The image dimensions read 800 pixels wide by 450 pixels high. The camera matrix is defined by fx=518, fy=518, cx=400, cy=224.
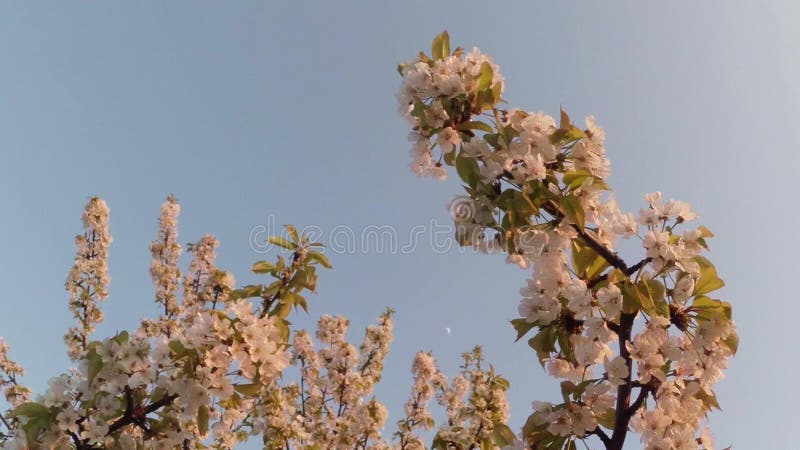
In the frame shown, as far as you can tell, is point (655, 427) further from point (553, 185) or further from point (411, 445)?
point (411, 445)

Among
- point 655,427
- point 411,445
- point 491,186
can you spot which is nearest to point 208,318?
point 491,186

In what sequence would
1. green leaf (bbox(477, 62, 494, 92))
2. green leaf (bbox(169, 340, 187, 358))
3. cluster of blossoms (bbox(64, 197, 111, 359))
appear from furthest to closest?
cluster of blossoms (bbox(64, 197, 111, 359))
green leaf (bbox(169, 340, 187, 358))
green leaf (bbox(477, 62, 494, 92))

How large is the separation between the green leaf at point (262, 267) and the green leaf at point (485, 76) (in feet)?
6.16

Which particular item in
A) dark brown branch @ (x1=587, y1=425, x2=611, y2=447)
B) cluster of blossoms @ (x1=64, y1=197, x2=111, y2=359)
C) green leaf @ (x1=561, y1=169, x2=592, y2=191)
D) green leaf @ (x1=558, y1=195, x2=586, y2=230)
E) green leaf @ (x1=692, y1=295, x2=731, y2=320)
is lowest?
dark brown branch @ (x1=587, y1=425, x2=611, y2=447)

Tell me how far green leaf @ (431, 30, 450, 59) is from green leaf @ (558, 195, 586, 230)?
1.02 m

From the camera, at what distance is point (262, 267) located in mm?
3496

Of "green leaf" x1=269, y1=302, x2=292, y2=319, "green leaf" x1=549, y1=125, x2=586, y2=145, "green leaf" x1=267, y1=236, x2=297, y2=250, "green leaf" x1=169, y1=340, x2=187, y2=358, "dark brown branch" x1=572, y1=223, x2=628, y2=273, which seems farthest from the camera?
"green leaf" x1=267, y1=236, x2=297, y2=250

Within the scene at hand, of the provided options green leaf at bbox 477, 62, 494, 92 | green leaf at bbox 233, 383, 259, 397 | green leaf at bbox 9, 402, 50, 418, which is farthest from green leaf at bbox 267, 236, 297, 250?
green leaf at bbox 477, 62, 494, 92

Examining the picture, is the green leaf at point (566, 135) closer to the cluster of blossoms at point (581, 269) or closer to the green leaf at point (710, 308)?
the cluster of blossoms at point (581, 269)

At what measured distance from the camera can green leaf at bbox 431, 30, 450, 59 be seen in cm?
268

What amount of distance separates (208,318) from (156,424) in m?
0.73

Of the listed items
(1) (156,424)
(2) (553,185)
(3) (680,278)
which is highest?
(2) (553,185)

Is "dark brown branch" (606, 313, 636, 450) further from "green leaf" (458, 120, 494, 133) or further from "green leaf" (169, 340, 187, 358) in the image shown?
"green leaf" (169, 340, 187, 358)

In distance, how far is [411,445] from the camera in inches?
325
